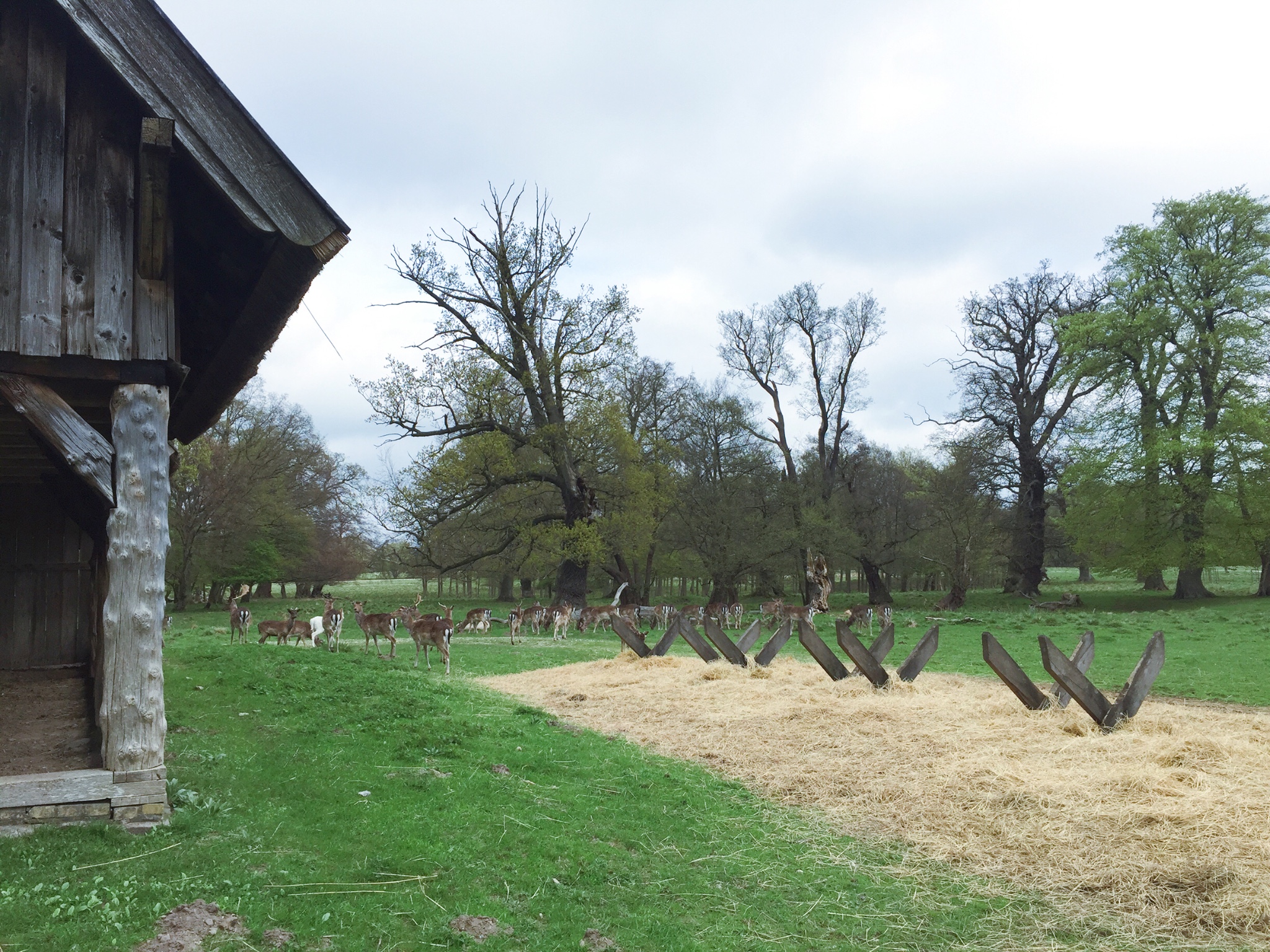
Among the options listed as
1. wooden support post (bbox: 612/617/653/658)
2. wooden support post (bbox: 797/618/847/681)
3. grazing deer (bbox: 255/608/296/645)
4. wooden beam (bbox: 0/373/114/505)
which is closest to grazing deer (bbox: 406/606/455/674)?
wooden support post (bbox: 612/617/653/658)

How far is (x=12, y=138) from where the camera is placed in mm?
5234

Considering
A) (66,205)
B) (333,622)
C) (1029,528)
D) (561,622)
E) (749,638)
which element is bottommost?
(561,622)

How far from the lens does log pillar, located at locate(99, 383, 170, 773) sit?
509 centimetres

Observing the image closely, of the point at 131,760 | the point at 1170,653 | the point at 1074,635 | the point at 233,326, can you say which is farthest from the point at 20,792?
the point at 1074,635

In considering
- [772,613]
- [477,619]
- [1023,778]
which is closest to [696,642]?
[1023,778]

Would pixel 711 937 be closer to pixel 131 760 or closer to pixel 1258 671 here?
pixel 131 760

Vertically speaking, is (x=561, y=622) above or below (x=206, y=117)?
below

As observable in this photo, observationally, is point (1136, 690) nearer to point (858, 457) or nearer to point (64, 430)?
point (64, 430)

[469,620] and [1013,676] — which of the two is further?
[469,620]

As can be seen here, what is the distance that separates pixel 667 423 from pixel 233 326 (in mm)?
34022

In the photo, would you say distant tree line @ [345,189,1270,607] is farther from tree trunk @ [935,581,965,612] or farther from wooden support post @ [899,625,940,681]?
wooden support post @ [899,625,940,681]

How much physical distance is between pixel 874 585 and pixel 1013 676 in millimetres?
29256

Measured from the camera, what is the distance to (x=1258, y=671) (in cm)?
1445

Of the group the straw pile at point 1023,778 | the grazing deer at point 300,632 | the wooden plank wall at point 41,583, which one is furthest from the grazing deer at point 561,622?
the wooden plank wall at point 41,583
